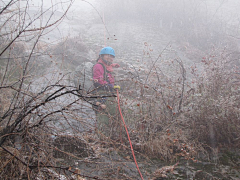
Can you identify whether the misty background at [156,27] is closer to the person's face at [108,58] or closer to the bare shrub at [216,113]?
the person's face at [108,58]

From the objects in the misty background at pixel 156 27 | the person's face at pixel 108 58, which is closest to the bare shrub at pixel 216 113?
the person's face at pixel 108 58

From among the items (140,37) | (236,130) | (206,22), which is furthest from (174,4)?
(236,130)

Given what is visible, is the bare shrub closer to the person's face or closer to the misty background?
the person's face

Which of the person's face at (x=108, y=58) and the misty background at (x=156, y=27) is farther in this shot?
the misty background at (x=156, y=27)

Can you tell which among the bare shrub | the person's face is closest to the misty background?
the person's face

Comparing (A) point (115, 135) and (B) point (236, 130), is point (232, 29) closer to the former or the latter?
(B) point (236, 130)

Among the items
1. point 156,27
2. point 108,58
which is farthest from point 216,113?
point 156,27

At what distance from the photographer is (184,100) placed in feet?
12.8

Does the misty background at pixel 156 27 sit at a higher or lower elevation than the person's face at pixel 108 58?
higher

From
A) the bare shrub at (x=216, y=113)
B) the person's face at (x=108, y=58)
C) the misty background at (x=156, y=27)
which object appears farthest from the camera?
the misty background at (x=156, y=27)

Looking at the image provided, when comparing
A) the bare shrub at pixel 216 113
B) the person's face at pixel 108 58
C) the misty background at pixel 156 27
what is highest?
the misty background at pixel 156 27

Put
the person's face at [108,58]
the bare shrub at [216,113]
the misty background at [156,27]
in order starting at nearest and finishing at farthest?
the bare shrub at [216,113] < the person's face at [108,58] < the misty background at [156,27]

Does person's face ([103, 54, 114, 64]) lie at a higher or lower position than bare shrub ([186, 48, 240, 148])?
higher

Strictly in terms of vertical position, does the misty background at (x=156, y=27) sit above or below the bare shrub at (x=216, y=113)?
above
